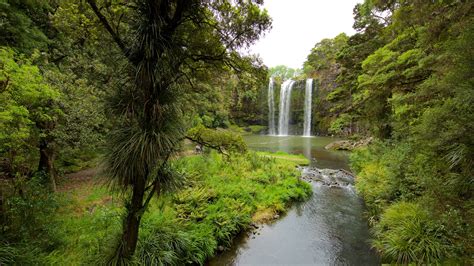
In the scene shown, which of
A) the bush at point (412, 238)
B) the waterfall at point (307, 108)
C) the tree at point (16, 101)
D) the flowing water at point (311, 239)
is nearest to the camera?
the tree at point (16, 101)

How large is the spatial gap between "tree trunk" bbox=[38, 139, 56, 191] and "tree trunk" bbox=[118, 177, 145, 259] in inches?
180

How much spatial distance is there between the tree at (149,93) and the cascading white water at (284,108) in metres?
34.5

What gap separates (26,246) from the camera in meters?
3.93

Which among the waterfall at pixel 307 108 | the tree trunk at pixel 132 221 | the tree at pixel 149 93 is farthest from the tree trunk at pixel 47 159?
the waterfall at pixel 307 108

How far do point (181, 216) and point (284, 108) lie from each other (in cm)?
3371

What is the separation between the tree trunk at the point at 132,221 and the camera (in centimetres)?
350

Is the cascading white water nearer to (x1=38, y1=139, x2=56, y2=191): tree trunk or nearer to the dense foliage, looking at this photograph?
the dense foliage

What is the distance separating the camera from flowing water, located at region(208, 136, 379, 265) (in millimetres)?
5602

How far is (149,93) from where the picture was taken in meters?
3.31

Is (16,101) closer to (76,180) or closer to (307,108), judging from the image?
(76,180)

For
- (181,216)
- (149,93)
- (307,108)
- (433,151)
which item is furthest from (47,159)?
(307,108)

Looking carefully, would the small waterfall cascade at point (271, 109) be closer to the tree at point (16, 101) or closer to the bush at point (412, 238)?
the bush at point (412, 238)

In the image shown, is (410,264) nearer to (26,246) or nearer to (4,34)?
(26,246)

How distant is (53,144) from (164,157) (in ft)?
16.6
